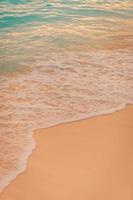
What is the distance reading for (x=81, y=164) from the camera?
387cm

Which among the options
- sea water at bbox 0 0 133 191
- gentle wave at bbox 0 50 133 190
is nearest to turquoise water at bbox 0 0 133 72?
sea water at bbox 0 0 133 191

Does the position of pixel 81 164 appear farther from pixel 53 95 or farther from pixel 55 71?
pixel 55 71

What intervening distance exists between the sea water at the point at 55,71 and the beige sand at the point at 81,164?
153mm

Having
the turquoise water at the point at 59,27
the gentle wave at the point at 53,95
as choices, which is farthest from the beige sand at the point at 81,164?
the turquoise water at the point at 59,27

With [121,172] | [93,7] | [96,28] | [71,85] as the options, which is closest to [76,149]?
[121,172]

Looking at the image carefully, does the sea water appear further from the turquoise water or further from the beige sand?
the beige sand

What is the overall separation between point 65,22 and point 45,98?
503cm

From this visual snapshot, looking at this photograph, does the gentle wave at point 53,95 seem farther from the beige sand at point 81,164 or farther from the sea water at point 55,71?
the beige sand at point 81,164

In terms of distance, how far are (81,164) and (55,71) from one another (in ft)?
8.73

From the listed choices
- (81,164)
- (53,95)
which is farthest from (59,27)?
(81,164)

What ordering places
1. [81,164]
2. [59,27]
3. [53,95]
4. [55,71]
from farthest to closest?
[59,27], [55,71], [53,95], [81,164]

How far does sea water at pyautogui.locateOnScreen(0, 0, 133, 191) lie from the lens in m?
4.65

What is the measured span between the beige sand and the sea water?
0.15 m

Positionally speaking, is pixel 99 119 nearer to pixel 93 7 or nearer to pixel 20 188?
pixel 20 188
